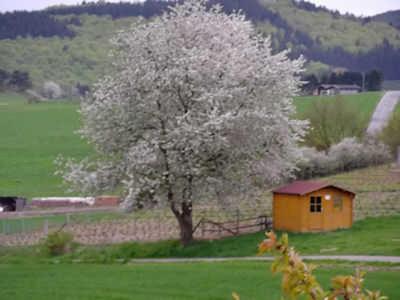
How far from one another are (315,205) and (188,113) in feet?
23.9

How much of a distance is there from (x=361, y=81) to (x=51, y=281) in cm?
12824

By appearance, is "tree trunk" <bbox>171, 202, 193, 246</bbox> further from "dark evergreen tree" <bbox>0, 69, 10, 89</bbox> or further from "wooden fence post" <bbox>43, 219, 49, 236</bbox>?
"dark evergreen tree" <bbox>0, 69, 10, 89</bbox>

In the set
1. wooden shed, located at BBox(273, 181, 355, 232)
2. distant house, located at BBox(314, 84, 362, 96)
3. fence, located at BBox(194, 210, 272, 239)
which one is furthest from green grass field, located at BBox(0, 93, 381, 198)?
wooden shed, located at BBox(273, 181, 355, 232)

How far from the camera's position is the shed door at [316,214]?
3597cm

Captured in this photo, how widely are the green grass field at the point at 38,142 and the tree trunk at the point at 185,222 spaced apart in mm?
26337

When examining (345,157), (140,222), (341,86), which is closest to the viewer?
(140,222)

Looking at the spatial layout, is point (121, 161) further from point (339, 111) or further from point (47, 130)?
point (47, 130)

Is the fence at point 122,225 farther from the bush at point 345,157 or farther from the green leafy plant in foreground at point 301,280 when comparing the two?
the green leafy plant in foreground at point 301,280

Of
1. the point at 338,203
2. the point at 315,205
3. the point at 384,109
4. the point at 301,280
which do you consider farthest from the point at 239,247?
the point at 384,109

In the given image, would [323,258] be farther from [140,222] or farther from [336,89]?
[336,89]

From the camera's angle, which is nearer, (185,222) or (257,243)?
(257,243)

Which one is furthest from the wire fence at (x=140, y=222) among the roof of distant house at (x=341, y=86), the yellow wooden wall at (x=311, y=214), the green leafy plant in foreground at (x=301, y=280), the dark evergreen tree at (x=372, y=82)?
the dark evergreen tree at (x=372, y=82)

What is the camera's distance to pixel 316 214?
36.2m

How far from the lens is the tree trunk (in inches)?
1403
